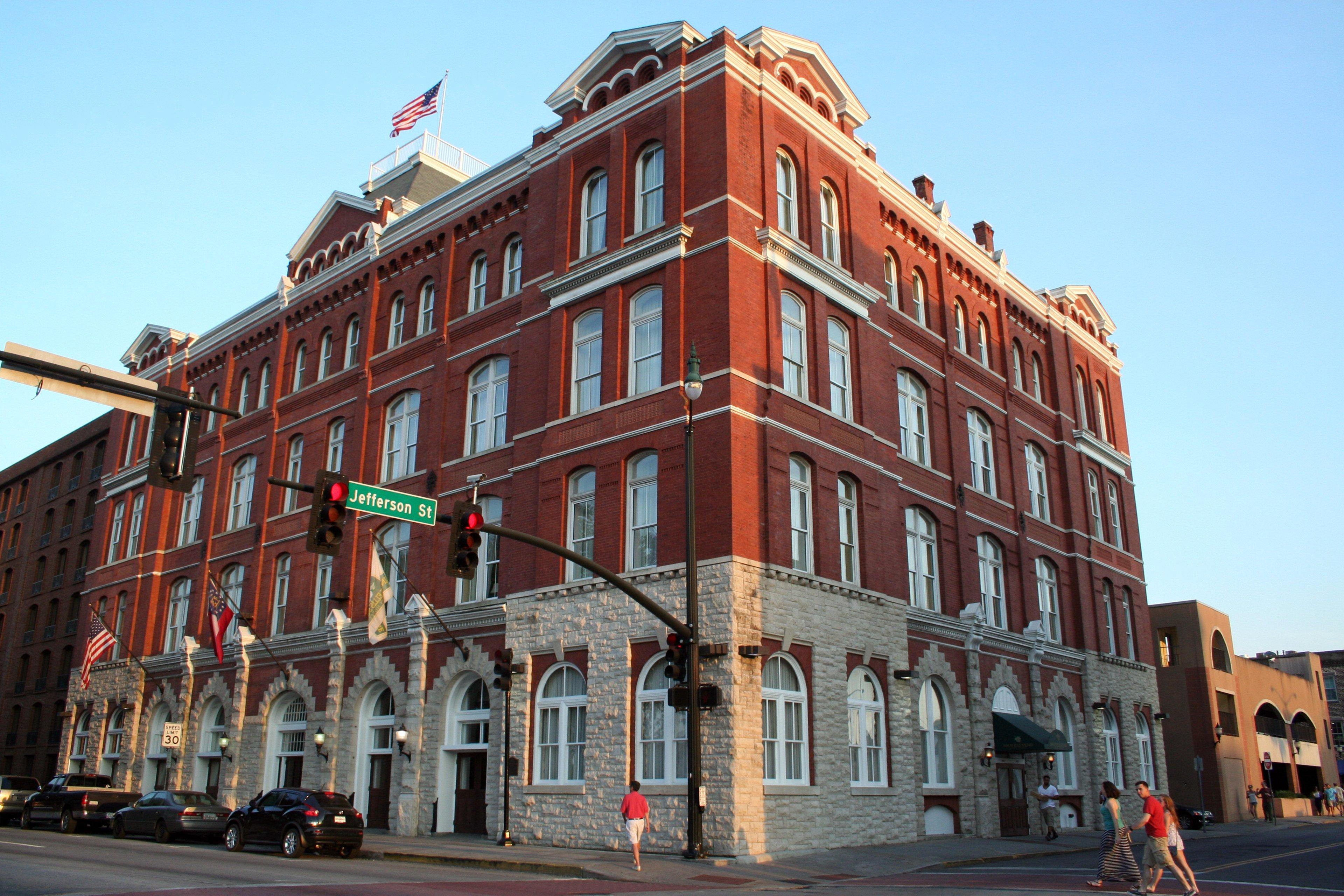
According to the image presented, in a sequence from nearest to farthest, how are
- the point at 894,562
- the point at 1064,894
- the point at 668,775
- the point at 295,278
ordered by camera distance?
1. the point at 1064,894
2. the point at 668,775
3. the point at 894,562
4. the point at 295,278

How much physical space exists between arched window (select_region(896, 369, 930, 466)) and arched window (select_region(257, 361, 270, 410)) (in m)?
24.9

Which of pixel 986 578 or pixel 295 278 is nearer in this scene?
pixel 986 578

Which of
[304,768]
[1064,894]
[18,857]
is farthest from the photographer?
[304,768]

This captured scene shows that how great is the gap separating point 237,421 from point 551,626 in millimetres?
22922

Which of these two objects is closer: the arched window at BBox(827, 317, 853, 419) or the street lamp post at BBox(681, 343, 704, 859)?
the street lamp post at BBox(681, 343, 704, 859)

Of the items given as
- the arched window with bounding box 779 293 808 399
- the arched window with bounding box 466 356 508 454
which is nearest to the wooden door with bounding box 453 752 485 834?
the arched window with bounding box 466 356 508 454

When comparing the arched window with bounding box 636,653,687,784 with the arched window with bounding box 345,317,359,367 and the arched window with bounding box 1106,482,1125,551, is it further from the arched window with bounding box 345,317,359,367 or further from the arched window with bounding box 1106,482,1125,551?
the arched window with bounding box 1106,482,1125,551

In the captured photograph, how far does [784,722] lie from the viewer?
2445cm

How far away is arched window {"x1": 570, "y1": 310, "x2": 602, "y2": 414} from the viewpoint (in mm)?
28812

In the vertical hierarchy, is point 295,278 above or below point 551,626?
above

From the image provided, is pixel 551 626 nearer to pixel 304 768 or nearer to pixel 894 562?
pixel 894 562

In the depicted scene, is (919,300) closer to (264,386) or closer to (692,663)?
(692,663)

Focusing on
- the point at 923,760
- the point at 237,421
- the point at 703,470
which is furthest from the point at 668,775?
the point at 237,421

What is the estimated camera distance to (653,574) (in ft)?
83.1
